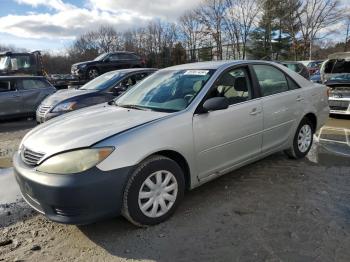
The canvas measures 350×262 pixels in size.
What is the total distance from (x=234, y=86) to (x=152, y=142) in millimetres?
1600

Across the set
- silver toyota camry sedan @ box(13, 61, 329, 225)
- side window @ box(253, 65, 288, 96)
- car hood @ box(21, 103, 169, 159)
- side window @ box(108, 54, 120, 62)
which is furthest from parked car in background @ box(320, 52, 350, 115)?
side window @ box(108, 54, 120, 62)

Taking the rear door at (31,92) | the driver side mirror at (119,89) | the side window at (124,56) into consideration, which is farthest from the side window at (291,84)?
the side window at (124,56)

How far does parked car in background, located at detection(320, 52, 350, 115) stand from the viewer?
9.07 metres

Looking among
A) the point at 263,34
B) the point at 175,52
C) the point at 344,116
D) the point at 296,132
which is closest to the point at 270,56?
the point at 263,34

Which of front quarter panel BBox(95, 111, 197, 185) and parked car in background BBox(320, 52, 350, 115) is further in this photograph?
parked car in background BBox(320, 52, 350, 115)

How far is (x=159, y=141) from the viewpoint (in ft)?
11.5

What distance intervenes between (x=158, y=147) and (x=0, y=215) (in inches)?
80.6

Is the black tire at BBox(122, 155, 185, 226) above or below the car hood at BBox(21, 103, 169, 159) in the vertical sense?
below

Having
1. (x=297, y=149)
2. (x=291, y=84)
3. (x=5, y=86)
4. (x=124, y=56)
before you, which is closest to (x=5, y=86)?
(x=5, y=86)

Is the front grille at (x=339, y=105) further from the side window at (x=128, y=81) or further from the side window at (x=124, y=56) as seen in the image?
the side window at (x=124, y=56)

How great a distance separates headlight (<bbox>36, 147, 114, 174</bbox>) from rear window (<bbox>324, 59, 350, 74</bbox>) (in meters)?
8.83

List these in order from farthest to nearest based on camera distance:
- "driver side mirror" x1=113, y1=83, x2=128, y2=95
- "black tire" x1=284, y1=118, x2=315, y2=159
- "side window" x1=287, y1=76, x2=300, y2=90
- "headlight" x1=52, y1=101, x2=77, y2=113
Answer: "driver side mirror" x1=113, y1=83, x2=128, y2=95
"headlight" x1=52, y1=101, x2=77, y2=113
"black tire" x1=284, y1=118, x2=315, y2=159
"side window" x1=287, y1=76, x2=300, y2=90

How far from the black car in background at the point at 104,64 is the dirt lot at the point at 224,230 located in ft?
53.6

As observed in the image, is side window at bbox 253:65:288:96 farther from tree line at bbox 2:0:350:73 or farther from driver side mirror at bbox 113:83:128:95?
tree line at bbox 2:0:350:73
